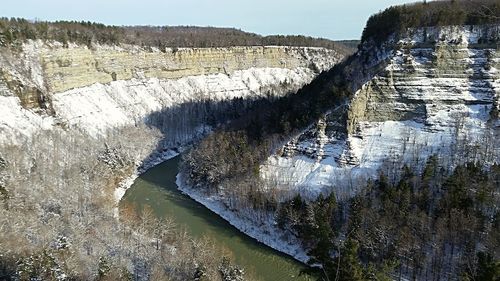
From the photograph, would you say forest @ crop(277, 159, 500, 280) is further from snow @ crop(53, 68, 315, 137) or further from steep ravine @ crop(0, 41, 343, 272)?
snow @ crop(53, 68, 315, 137)

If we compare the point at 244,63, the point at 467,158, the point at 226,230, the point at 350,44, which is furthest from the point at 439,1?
the point at 350,44

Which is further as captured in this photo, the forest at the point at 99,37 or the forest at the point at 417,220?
the forest at the point at 99,37

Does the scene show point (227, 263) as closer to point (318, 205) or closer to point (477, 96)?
point (318, 205)

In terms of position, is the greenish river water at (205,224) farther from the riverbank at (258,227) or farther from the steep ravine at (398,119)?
the steep ravine at (398,119)

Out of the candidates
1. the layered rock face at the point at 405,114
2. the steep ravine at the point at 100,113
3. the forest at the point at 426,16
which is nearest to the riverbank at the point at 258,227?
the layered rock face at the point at 405,114

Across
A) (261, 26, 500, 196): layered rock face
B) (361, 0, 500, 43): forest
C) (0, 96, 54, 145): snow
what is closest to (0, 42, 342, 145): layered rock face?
(0, 96, 54, 145): snow

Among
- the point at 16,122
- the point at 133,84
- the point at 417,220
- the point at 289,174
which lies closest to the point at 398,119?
the point at 289,174
